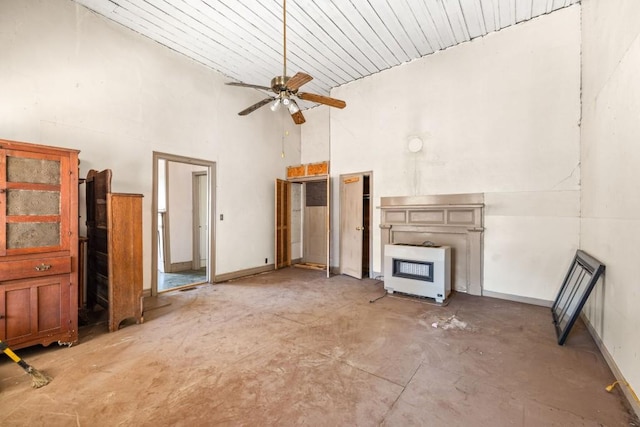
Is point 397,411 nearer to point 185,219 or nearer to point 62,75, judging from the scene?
point 62,75

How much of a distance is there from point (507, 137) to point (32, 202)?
5689 mm

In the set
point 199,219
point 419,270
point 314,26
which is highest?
point 314,26

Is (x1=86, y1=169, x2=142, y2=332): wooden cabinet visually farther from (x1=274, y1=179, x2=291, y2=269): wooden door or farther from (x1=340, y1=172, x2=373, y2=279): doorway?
(x1=340, y1=172, x2=373, y2=279): doorway

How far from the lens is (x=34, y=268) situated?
8.02 ft

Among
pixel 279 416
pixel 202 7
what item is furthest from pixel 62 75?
pixel 279 416

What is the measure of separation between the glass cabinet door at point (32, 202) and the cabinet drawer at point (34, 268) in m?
0.10

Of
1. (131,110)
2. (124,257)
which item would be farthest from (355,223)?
(131,110)

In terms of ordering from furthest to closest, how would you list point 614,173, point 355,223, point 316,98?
1. point 355,223
2. point 316,98
3. point 614,173

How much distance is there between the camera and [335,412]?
1.80 meters

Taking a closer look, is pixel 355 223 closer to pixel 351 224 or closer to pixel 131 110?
pixel 351 224

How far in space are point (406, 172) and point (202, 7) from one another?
3.91 metres

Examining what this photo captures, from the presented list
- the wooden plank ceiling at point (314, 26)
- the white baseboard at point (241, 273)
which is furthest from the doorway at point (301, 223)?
the wooden plank ceiling at point (314, 26)

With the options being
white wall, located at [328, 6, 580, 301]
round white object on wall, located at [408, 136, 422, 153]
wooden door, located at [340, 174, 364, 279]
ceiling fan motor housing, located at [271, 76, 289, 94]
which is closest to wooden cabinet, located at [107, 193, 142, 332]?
ceiling fan motor housing, located at [271, 76, 289, 94]

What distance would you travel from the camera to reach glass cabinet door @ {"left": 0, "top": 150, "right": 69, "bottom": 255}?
234 cm
